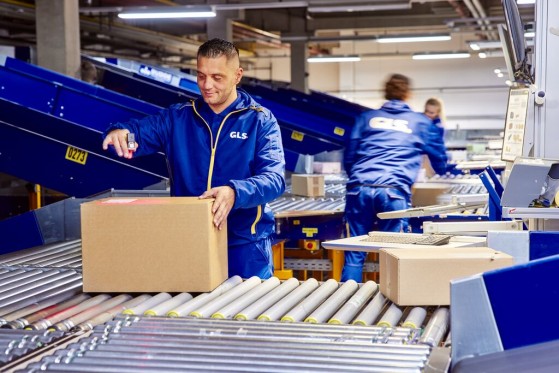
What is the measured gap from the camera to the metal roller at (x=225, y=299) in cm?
215

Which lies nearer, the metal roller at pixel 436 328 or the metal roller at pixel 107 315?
the metal roller at pixel 436 328

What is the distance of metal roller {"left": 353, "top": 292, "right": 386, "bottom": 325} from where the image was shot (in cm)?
206

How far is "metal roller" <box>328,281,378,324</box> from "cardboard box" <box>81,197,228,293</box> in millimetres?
450

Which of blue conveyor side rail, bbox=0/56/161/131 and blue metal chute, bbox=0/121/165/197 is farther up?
blue conveyor side rail, bbox=0/56/161/131

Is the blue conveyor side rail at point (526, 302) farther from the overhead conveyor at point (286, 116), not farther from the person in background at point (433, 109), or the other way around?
the person in background at point (433, 109)

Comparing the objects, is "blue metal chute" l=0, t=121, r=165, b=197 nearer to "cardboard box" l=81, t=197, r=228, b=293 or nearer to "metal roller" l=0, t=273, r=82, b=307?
"metal roller" l=0, t=273, r=82, b=307

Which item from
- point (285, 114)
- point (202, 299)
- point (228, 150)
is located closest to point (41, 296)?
point (202, 299)

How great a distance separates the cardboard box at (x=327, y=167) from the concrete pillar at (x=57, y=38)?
278 centimetres

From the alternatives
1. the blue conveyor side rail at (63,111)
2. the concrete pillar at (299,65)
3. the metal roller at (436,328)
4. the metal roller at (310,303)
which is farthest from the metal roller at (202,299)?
the concrete pillar at (299,65)

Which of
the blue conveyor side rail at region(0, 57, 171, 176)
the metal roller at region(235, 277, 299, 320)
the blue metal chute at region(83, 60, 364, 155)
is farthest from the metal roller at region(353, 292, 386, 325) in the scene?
the blue metal chute at region(83, 60, 364, 155)

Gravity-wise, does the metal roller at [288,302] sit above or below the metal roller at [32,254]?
above

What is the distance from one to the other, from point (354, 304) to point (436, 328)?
334 mm

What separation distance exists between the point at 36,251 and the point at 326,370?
2.23m

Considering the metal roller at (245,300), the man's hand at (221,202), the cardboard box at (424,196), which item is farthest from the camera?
the cardboard box at (424,196)
